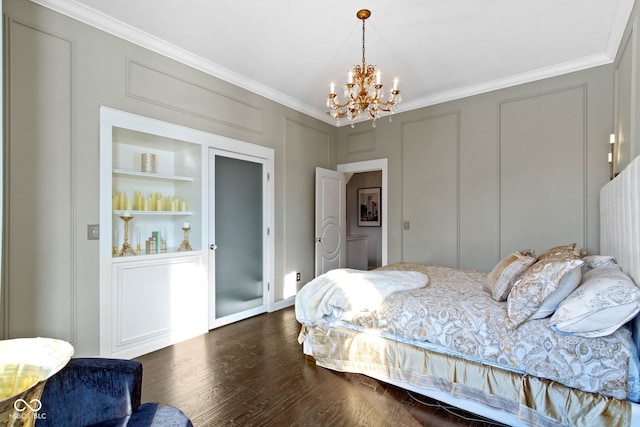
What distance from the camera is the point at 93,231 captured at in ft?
8.24

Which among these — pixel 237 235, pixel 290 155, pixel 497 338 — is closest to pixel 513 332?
pixel 497 338

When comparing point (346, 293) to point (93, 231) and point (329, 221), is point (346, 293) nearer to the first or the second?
point (93, 231)

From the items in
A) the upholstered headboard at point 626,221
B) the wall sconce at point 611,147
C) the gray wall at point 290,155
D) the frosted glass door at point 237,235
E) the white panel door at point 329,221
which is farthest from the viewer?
the white panel door at point 329,221

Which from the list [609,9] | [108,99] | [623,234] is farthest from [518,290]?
[108,99]

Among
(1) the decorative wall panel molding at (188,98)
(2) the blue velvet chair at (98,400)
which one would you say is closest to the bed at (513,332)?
(2) the blue velvet chair at (98,400)

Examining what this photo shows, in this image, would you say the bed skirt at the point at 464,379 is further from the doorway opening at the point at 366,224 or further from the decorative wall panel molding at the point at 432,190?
the doorway opening at the point at 366,224

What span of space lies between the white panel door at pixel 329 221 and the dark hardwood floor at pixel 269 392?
5.97 feet

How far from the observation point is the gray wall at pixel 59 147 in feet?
7.07

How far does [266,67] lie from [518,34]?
96.5 inches

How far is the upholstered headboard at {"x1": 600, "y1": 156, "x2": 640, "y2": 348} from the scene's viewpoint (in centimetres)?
166

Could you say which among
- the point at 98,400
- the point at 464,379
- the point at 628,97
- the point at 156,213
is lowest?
the point at 464,379

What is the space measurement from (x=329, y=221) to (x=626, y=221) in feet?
11.0

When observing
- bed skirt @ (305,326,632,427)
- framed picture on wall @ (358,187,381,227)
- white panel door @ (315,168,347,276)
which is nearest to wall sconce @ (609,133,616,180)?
bed skirt @ (305,326,632,427)

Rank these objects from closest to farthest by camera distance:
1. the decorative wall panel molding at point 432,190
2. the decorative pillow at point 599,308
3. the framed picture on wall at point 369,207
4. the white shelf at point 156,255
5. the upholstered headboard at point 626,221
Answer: the decorative pillow at point 599,308
the upholstered headboard at point 626,221
the white shelf at point 156,255
the decorative wall panel molding at point 432,190
the framed picture on wall at point 369,207
